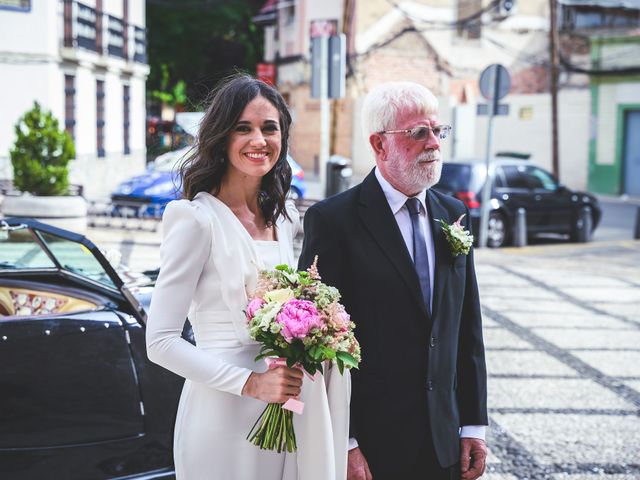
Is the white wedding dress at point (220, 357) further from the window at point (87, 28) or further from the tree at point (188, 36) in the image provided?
the tree at point (188, 36)

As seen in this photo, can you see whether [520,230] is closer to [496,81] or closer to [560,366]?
[496,81]

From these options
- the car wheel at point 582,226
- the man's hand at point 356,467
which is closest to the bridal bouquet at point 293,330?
the man's hand at point 356,467

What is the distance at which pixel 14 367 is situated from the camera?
143 inches

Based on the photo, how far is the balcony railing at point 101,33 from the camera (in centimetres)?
2303

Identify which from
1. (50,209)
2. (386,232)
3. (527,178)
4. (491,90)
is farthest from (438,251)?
(527,178)

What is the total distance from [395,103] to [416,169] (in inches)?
8.2

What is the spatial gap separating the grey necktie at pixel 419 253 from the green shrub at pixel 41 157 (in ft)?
41.3

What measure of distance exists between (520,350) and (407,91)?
5205mm

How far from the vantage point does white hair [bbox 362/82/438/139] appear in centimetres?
267

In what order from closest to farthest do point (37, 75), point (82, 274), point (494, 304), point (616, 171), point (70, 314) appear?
1. point (70, 314)
2. point (82, 274)
3. point (494, 304)
4. point (37, 75)
5. point (616, 171)

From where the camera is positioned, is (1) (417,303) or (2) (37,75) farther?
(2) (37,75)

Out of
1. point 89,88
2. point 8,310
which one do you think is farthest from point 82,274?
point 89,88

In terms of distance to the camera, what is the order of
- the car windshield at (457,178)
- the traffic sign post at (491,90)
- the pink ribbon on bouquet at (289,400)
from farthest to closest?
the car windshield at (457,178), the traffic sign post at (491,90), the pink ribbon on bouquet at (289,400)

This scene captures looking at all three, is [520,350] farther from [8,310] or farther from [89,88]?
[89,88]
